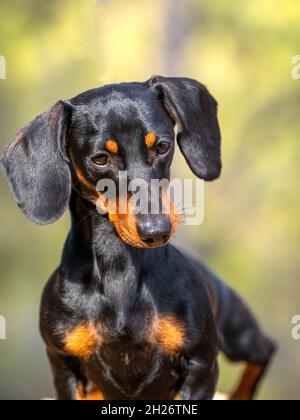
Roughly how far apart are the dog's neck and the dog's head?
0.20m

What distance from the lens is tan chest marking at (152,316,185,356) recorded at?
5105mm


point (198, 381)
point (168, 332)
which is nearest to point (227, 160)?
point (198, 381)

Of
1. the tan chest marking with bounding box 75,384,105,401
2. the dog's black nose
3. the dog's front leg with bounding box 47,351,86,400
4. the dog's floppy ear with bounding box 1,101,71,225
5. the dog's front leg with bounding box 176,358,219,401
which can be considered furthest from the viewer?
the tan chest marking with bounding box 75,384,105,401

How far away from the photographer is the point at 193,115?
5.21 metres

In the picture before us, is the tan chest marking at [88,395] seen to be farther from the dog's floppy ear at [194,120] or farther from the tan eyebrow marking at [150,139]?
the tan eyebrow marking at [150,139]

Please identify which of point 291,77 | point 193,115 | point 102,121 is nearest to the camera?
point 102,121

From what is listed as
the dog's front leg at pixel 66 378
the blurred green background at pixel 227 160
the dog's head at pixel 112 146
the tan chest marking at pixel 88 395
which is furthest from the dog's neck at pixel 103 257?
the blurred green background at pixel 227 160

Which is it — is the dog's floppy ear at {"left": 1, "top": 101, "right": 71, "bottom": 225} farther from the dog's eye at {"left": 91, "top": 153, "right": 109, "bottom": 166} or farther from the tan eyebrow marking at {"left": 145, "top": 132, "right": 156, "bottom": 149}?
the tan eyebrow marking at {"left": 145, "top": 132, "right": 156, "bottom": 149}

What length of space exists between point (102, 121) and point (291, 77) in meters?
10.0

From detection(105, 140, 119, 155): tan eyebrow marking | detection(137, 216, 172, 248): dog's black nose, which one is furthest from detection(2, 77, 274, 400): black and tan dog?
detection(137, 216, 172, 248): dog's black nose

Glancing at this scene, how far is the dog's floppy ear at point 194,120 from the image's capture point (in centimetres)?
515

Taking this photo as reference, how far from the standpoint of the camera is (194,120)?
5.21m
